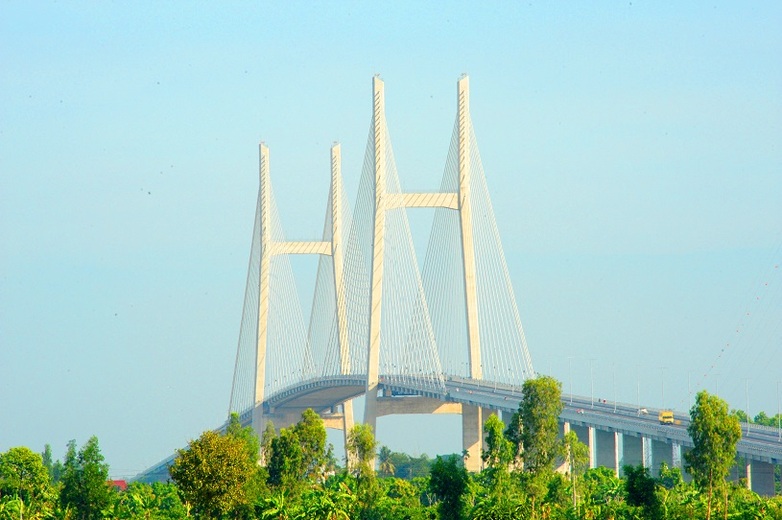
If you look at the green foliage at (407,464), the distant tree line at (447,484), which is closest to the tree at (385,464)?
the green foliage at (407,464)

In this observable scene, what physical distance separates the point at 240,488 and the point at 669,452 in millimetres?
31362

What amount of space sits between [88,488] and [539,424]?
45.1ft

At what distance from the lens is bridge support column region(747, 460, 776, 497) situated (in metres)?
61.0

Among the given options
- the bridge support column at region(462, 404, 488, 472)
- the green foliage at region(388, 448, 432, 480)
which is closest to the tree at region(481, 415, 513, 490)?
the bridge support column at region(462, 404, 488, 472)

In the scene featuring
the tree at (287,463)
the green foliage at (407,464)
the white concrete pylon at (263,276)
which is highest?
the white concrete pylon at (263,276)

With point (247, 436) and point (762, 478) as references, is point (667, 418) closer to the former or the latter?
point (762, 478)

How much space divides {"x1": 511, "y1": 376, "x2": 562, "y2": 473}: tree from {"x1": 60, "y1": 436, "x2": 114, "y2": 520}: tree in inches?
501

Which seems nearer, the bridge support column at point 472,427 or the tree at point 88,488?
the tree at point 88,488

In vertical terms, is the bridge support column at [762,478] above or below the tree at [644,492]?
below

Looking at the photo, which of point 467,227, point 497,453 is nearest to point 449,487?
point 497,453

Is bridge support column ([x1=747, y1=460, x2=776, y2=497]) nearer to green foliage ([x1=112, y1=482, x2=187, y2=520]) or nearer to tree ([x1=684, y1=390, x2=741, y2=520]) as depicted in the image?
tree ([x1=684, y1=390, x2=741, y2=520])

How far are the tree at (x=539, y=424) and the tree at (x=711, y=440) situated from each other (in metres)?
5.70

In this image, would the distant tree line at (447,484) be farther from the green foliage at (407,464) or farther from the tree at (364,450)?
the green foliage at (407,464)

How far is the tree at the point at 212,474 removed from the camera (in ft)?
153
